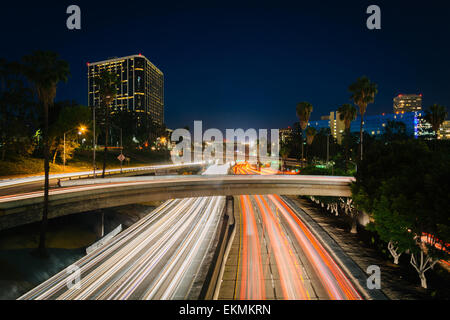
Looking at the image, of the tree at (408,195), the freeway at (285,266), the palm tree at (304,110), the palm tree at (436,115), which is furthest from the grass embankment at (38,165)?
the palm tree at (436,115)

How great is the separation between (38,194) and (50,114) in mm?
48034

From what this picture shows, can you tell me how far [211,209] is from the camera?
36.0 meters

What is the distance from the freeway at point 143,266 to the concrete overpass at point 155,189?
3919 millimetres

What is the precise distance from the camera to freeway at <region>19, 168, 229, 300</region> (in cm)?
1470

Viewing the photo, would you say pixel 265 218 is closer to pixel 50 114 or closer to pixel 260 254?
pixel 260 254

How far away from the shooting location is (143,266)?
58.2 ft

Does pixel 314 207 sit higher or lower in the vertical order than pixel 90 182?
lower

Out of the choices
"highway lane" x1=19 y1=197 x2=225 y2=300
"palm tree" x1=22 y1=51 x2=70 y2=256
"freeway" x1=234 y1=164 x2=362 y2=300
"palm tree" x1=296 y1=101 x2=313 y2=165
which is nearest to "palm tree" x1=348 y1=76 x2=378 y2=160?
"freeway" x1=234 y1=164 x2=362 y2=300

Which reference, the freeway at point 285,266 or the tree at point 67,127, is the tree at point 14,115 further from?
the freeway at point 285,266

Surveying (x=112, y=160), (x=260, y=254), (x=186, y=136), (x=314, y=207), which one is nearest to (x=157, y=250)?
(x=260, y=254)

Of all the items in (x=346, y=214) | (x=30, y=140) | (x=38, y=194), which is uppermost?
(x=30, y=140)

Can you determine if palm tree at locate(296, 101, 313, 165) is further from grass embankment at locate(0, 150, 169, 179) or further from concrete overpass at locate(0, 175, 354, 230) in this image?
grass embankment at locate(0, 150, 169, 179)

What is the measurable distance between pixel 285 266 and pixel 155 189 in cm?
1760

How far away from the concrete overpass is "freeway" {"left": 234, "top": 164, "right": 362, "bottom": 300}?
15.5ft
